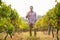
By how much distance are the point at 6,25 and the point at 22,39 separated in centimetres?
167

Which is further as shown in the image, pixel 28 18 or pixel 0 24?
pixel 28 18

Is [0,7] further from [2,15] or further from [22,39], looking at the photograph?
[22,39]

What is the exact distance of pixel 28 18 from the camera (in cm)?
1755

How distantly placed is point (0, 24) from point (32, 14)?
2.04 m

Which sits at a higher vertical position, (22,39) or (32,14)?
(32,14)

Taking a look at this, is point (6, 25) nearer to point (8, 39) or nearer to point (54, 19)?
point (8, 39)

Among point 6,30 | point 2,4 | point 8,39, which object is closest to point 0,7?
point 2,4

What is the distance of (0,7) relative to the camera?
1644 centimetres

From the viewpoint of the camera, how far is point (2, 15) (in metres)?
16.1

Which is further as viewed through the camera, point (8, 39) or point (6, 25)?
point (8, 39)

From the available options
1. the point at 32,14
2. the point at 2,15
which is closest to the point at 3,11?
the point at 2,15

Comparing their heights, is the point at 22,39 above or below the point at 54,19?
below

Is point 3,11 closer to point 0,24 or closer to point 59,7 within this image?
point 0,24

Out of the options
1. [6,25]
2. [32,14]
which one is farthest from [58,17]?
[6,25]
